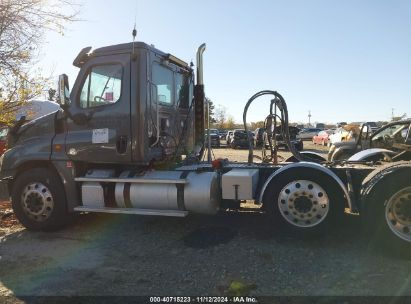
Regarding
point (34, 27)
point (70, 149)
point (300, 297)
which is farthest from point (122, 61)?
point (34, 27)

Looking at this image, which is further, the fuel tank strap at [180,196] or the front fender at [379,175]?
the fuel tank strap at [180,196]

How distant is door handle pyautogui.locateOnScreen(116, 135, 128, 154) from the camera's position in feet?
21.6

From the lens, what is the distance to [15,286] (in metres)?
4.78

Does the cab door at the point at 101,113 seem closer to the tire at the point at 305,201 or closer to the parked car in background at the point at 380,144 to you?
the tire at the point at 305,201

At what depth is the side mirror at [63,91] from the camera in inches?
262

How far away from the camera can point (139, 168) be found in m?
6.96

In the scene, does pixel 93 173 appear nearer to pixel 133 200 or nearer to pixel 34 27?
pixel 133 200

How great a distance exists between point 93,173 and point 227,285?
323 cm

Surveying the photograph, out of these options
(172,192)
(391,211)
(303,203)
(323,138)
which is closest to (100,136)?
(172,192)

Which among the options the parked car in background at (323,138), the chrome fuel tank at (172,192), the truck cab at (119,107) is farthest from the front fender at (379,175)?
the parked car in background at (323,138)

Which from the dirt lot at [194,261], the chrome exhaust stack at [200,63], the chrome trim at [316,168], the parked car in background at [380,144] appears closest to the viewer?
the dirt lot at [194,261]

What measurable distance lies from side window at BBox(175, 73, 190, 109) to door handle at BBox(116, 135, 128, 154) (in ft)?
4.90

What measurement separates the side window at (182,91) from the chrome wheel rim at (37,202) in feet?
8.81

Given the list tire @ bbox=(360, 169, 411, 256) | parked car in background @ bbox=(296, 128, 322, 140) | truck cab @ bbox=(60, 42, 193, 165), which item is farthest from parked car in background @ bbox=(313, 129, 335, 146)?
tire @ bbox=(360, 169, 411, 256)
